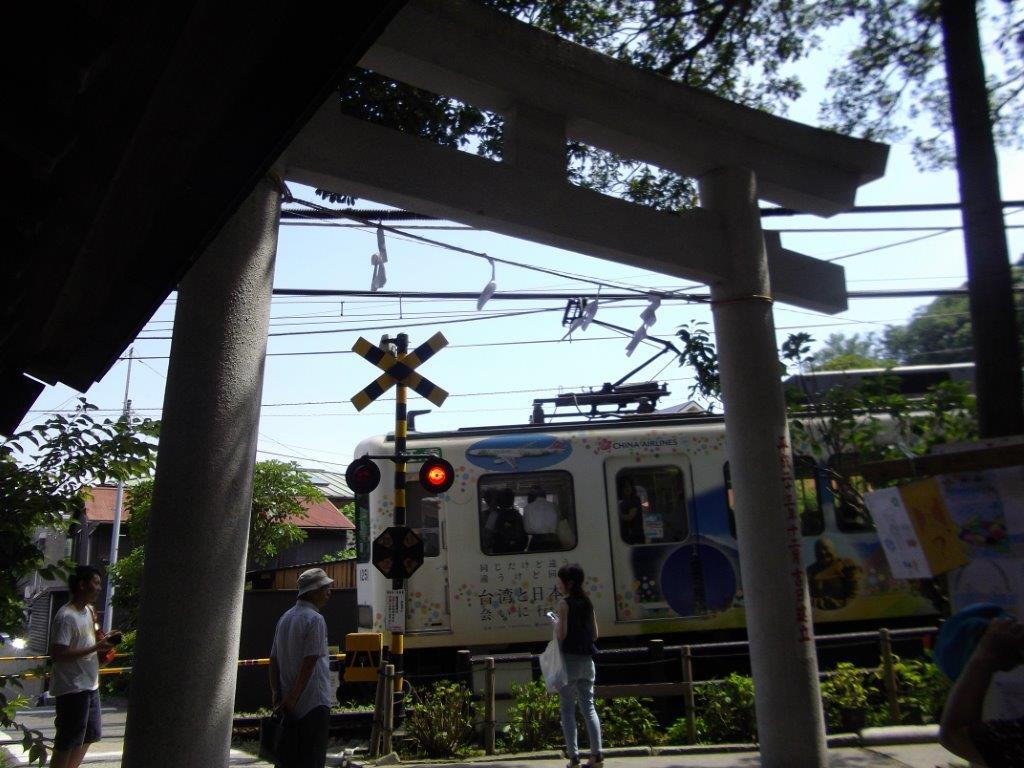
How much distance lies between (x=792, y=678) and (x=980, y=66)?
4199 mm

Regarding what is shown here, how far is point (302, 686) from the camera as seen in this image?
5426 mm

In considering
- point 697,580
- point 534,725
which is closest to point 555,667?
point 534,725

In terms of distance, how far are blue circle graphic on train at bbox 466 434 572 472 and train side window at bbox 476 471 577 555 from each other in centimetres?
12

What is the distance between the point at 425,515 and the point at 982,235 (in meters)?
7.39

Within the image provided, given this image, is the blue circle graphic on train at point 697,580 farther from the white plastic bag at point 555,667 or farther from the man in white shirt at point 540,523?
the white plastic bag at point 555,667

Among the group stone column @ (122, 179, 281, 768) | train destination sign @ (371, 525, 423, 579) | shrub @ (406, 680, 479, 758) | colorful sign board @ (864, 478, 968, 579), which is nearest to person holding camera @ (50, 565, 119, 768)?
stone column @ (122, 179, 281, 768)

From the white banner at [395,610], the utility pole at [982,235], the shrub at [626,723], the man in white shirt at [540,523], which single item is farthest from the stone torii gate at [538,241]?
the man in white shirt at [540,523]

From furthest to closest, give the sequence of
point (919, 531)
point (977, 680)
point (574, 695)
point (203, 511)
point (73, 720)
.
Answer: point (574, 695) < point (73, 720) < point (919, 531) < point (203, 511) < point (977, 680)

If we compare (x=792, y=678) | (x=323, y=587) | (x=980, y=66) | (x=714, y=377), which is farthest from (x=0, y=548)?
(x=980, y=66)

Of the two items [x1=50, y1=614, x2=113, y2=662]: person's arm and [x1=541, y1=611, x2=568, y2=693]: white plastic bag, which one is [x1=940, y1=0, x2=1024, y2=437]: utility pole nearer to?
[x1=541, y1=611, x2=568, y2=693]: white plastic bag

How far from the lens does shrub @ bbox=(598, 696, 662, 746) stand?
8.77m

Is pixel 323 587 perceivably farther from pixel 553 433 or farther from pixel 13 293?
pixel 553 433

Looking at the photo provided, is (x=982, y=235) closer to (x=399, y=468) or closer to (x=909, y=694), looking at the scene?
(x=909, y=694)

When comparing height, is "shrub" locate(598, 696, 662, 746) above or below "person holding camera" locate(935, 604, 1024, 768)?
below
